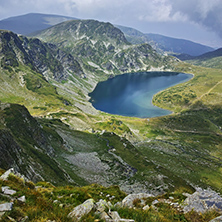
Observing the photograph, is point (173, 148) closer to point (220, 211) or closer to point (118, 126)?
point (118, 126)

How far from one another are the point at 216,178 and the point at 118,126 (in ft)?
282

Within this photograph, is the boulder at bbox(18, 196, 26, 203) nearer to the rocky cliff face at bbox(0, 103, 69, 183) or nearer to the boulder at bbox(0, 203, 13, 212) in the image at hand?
the boulder at bbox(0, 203, 13, 212)

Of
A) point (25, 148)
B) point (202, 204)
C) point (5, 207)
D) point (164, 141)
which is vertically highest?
point (5, 207)

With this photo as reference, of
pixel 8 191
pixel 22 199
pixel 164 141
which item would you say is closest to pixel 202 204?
pixel 22 199

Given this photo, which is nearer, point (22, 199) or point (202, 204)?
point (22, 199)

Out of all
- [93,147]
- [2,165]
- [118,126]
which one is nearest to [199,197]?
[2,165]

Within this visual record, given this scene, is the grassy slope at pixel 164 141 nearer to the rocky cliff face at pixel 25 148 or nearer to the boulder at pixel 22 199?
the rocky cliff face at pixel 25 148

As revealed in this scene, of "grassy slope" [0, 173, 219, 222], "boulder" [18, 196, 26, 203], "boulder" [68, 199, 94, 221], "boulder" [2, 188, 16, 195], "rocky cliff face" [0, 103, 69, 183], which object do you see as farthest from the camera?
"rocky cliff face" [0, 103, 69, 183]

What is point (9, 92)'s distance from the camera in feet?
639

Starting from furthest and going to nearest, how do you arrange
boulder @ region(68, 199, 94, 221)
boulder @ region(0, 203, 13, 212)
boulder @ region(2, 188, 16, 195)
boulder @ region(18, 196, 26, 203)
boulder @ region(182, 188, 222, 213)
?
1. boulder @ region(182, 188, 222, 213)
2. boulder @ region(2, 188, 16, 195)
3. boulder @ region(18, 196, 26, 203)
4. boulder @ region(68, 199, 94, 221)
5. boulder @ region(0, 203, 13, 212)

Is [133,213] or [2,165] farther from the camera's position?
[2,165]

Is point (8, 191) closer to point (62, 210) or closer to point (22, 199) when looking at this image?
point (22, 199)

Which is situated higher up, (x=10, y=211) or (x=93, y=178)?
(x=10, y=211)

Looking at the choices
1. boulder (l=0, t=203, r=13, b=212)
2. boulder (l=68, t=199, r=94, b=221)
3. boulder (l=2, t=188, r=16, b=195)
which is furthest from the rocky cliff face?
boulder (l=68, t=199, r=94, b=221)
